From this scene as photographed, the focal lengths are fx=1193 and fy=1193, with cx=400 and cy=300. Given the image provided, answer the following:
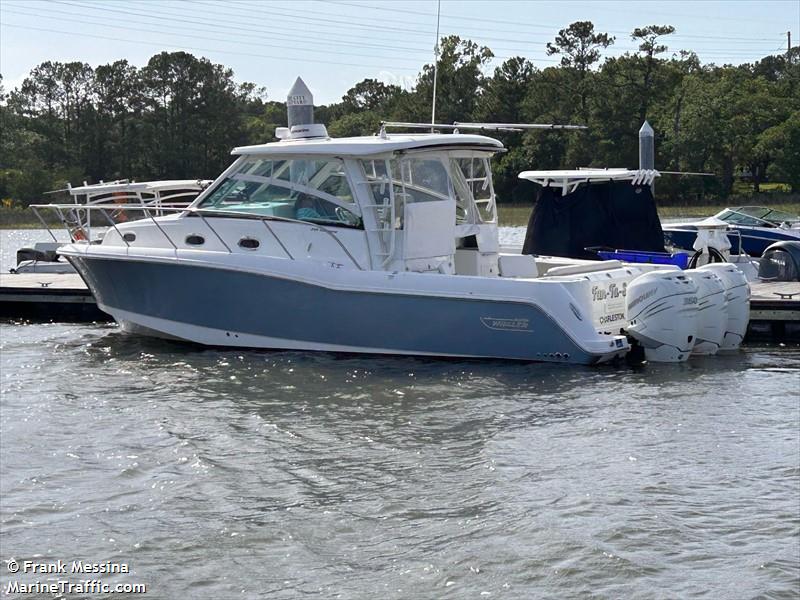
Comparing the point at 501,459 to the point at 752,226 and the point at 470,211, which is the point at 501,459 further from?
the point at 752,226

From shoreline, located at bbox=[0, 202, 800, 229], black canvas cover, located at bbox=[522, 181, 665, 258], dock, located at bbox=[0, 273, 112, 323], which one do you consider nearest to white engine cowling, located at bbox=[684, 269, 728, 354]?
black canvas cover, located at bbox=[522, 181, 665, 258]

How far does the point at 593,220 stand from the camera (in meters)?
16.9

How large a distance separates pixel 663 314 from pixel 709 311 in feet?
3.25

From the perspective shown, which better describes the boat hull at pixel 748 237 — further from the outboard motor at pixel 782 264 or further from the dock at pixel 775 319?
the dock at pixel 775 319

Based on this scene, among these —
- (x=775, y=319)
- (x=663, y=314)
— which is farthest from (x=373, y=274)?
(x=775, y=319)

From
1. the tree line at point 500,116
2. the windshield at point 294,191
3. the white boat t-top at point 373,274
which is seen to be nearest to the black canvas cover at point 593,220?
the white boat t-top at point 373,274

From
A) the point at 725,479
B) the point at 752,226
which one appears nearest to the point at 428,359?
the point at 725,479

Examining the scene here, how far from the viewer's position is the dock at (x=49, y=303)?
1775cm

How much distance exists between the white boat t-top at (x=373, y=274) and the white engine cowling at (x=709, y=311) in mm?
54

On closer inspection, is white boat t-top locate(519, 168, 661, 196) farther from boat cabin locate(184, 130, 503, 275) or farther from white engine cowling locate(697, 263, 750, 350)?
white engine cowling locate(697, 263, 750, 350)

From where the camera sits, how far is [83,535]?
7.68 m

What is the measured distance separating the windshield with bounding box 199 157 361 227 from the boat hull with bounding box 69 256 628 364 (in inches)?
34.9

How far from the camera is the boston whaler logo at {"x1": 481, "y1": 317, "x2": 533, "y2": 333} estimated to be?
13.0 metres

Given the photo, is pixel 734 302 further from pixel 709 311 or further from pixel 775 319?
pixel 775 319
